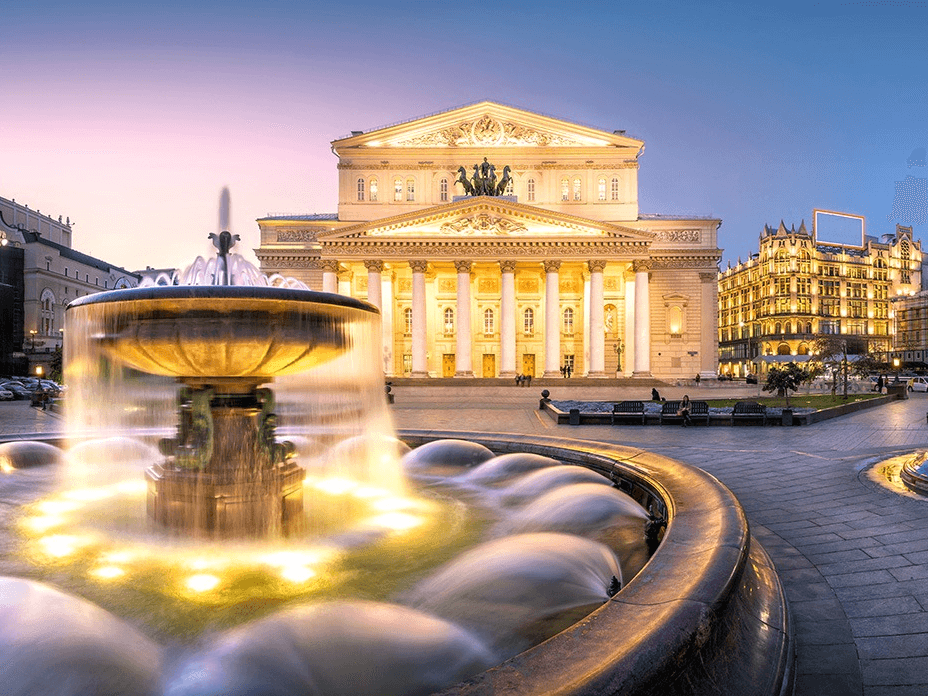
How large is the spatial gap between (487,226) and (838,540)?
4045 cm

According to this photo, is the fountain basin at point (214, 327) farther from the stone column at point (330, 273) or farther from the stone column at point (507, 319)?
the stone column at point (330, 273)

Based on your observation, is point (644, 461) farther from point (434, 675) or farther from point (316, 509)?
point (434, 675)

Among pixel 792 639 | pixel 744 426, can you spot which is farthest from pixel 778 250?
pixel 792 639

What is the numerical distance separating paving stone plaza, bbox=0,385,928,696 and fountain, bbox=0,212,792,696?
0.32m

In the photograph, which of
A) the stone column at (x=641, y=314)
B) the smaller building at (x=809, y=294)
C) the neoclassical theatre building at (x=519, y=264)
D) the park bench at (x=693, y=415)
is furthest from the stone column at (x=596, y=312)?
the smaller building at (x=809, y=294)

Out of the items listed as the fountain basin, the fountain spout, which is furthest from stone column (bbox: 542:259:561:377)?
the fountain basin

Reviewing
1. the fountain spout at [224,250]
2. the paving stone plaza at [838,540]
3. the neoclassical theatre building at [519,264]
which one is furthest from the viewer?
the neoclassical theatre building at [519,264]

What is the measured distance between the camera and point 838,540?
16.1 ft

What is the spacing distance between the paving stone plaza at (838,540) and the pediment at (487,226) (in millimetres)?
31101

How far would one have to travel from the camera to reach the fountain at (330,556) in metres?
2.61

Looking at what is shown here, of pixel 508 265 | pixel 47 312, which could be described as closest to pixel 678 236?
pixel 508 265

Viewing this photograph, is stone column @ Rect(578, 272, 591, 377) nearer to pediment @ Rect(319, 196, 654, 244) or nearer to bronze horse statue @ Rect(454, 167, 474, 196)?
pediment @ Rect(319, 196, 654, 244)

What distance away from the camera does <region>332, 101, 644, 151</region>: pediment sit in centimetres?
4962

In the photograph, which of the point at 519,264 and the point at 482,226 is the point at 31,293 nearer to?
the point at 482,226
